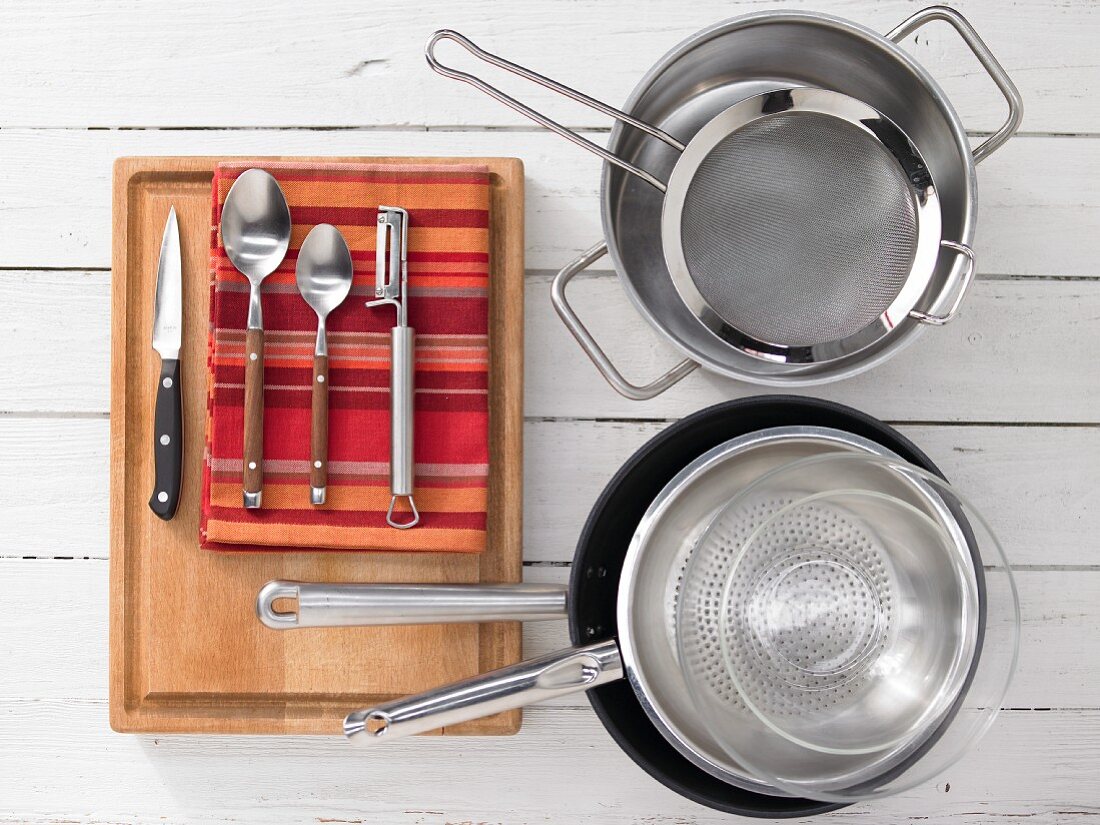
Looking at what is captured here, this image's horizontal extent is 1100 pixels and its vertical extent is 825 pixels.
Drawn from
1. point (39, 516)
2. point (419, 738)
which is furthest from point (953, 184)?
point (39, 516)

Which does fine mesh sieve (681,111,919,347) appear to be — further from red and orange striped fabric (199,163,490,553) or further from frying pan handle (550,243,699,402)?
red and orange striped fabric (199,163,490,553)

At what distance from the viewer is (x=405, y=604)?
22.3 inches

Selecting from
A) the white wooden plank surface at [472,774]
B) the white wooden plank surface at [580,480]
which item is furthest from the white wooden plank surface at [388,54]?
the white wooden plank surface at [472,774]

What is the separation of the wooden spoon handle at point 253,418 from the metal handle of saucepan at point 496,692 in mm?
175

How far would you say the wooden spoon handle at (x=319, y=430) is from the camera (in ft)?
1.94

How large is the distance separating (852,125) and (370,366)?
1.24 ft

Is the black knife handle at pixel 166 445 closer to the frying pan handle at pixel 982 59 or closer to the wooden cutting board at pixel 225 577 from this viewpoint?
the wooden cutting board at pixel 225 577

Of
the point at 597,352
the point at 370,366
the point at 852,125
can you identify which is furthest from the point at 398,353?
the point at 852,125

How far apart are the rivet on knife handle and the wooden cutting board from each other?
2.5 inches

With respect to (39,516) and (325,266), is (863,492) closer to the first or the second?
(325,266)

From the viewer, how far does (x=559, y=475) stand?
0.65m

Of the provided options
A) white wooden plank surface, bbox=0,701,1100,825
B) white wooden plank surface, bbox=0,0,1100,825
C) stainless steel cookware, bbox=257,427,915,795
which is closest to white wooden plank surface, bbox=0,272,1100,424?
Result: white wooden plank surface, bbox=0,0,1100,825

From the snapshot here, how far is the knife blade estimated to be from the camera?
2.01 feet

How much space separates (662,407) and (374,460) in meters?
0.22
